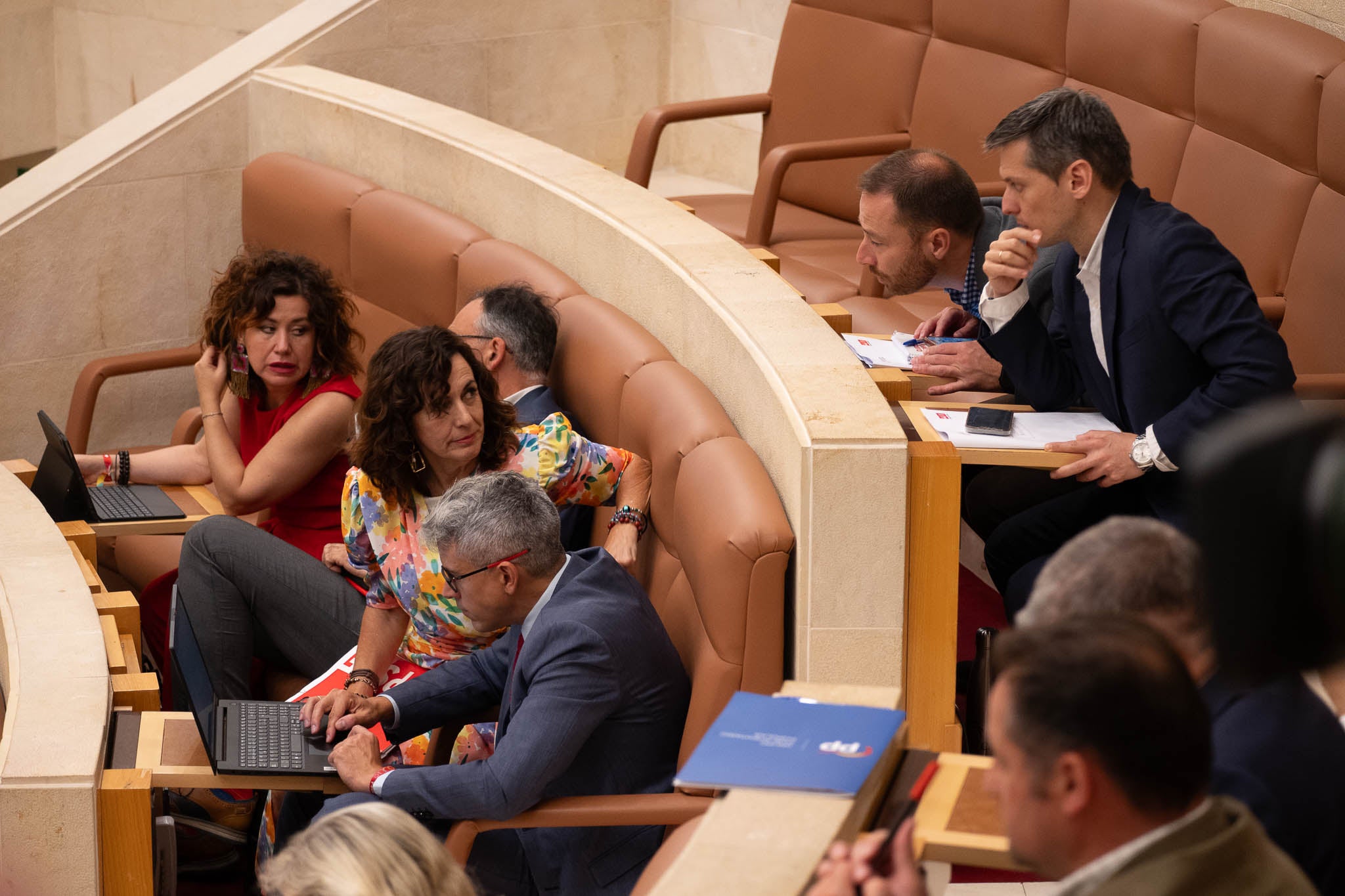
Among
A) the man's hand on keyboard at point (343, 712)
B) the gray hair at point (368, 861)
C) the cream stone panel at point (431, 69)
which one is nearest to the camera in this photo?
the gray hair at point (368, 861)

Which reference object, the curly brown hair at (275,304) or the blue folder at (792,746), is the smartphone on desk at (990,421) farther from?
the curly brown hair at (275,304)

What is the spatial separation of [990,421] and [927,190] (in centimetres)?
80

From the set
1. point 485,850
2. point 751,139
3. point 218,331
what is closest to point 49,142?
point 751,139

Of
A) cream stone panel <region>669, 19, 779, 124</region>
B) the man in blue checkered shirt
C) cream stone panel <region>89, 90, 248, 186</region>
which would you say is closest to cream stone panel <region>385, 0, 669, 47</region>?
cream stone panel <region>669, 19, 779, 124</region>

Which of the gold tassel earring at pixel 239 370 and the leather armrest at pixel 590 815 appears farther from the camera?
the gold tassel earring at pixel 239 370

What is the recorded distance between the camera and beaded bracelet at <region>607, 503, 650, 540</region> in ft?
10.3

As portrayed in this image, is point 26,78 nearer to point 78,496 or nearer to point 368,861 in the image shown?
point 78,496

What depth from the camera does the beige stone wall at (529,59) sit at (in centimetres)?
591

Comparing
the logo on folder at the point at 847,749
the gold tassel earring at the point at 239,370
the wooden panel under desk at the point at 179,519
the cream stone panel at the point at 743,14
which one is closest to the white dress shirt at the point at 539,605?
the logo on folder at the point at 847,749

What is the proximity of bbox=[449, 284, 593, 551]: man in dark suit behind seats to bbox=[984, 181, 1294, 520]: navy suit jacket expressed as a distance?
1164 mm

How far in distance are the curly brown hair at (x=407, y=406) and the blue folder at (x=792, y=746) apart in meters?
1.55

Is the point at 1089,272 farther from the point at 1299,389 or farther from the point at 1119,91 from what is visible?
the point at 1119,91

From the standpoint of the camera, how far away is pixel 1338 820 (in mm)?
1562

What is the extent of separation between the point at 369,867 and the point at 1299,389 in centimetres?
221
